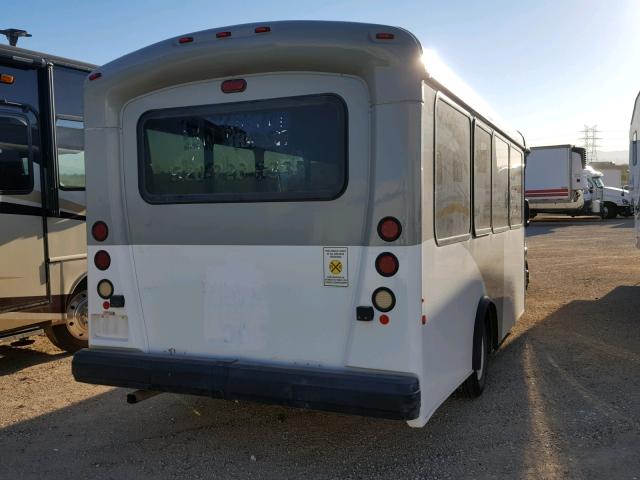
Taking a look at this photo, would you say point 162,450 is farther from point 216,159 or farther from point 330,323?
point 216,159

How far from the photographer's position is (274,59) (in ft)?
12.3

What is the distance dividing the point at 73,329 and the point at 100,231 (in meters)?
2.68

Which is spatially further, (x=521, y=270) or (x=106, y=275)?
(x=521, y=270)

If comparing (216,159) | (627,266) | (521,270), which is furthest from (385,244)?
(627,266)

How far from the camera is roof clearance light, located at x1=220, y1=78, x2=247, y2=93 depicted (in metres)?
3.93

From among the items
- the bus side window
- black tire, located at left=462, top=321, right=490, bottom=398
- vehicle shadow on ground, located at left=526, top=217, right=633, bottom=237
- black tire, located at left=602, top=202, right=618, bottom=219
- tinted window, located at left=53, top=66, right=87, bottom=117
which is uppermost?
tinted window, located at left=53, top=66, right=87, bottom=117

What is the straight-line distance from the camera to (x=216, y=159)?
160 inches

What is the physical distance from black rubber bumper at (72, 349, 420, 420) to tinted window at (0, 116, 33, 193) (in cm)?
229

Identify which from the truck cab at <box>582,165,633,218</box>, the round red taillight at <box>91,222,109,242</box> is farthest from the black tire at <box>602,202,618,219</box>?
the round red taillight at <box>91,222,109,242</box>

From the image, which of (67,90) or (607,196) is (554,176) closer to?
(607,196)

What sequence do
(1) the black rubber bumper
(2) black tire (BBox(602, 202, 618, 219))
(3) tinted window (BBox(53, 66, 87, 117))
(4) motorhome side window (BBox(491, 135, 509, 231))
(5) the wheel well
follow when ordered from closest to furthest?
(1) the black rubber bumper, (5) the wheel well, (4) motorhome side window (BBox(491, 135, 509, 231)), (3) tinted window (BBox(53, 66, 87, 117)), (2) black tire (BBox(602, 202, 618, 219))

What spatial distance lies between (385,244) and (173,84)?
1762 millimetres

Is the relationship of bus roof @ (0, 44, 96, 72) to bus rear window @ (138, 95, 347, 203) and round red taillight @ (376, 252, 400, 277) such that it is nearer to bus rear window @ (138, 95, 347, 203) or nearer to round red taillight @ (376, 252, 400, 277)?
bus rear window @ (138, 95, 347, 203)

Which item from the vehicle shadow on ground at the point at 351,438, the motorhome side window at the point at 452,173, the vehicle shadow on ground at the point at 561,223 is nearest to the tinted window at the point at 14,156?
the vehicle shadow on ground at the point at 351,438
